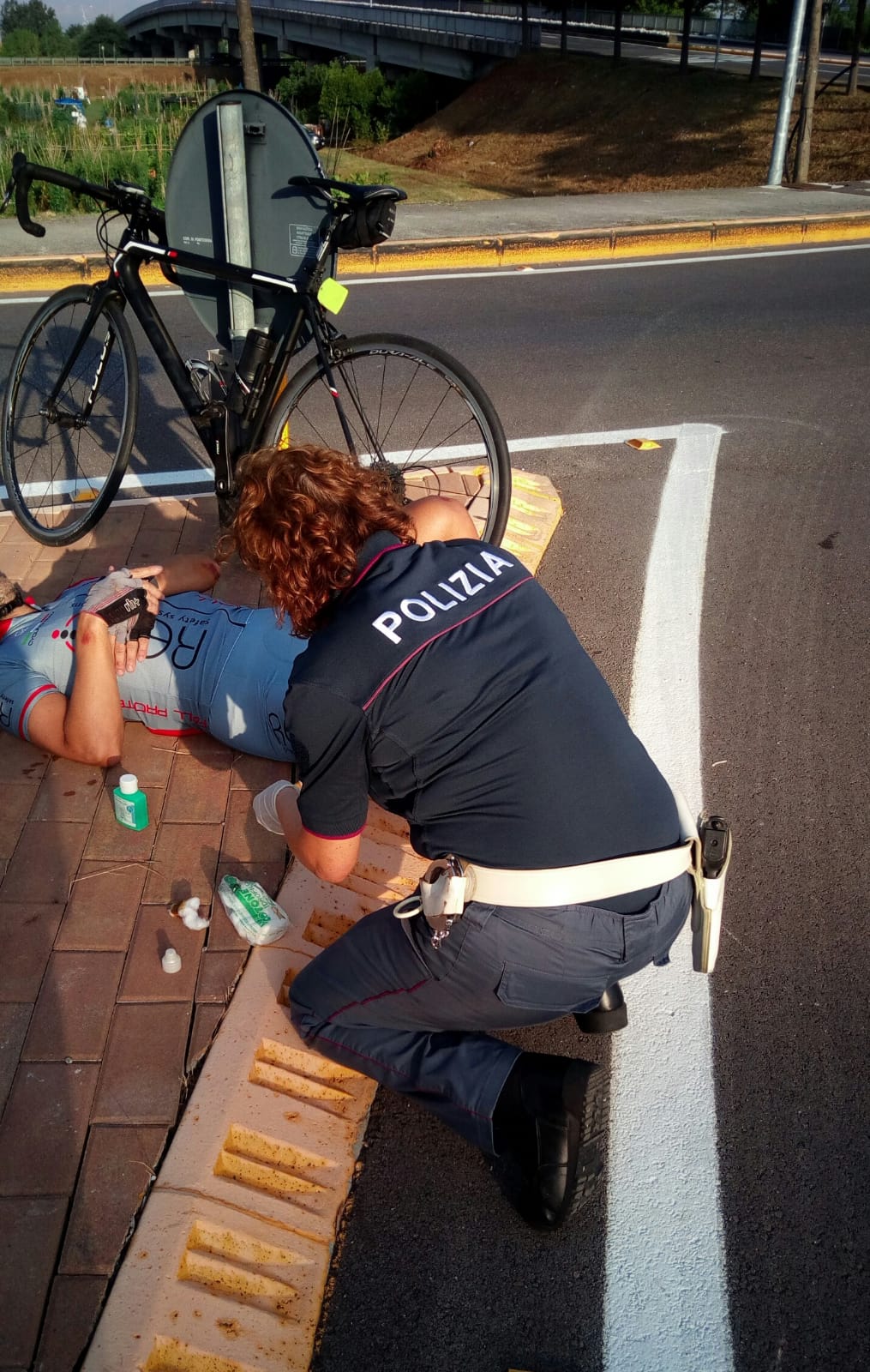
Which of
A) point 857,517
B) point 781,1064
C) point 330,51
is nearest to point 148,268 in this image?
point 857,517

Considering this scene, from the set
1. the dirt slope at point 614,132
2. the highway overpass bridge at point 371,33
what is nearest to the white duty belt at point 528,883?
the dirt slope at point 614,132

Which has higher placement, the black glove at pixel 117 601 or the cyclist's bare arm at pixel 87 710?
the black glove at pixel 117 601

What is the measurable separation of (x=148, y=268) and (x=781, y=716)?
7423 mm

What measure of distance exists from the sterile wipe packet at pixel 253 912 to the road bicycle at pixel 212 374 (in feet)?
4.76

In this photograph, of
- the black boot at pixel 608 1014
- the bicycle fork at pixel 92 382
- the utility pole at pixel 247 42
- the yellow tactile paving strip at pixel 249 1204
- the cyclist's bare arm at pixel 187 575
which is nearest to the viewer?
the yellow tactile paving strip at pixel 249 1204

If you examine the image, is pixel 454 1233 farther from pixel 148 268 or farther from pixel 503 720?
pixel 148 268

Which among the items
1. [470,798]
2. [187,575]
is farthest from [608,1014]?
[187,575]

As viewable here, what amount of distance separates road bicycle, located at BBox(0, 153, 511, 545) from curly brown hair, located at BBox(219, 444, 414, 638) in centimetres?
138

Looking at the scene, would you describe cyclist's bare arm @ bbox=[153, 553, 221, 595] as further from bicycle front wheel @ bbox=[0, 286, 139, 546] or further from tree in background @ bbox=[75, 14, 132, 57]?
tree in background @ bbox=[75, 14, 132, 57]

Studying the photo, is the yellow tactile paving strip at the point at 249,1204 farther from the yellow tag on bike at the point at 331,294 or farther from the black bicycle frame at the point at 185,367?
the yellow tag on bike at the point at 331,294

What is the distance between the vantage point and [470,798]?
2174 millimetres

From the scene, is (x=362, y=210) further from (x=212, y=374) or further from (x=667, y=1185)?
(x=667, y=1185)

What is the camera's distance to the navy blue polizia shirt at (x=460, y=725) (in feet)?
6.89

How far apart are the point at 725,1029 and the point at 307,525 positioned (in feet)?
4.96
